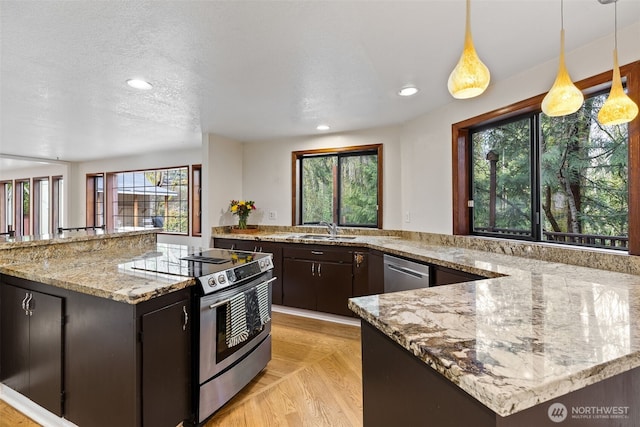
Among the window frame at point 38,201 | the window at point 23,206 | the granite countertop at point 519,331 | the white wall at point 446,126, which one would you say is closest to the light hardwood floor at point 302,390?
the granite countertop at point 519,331

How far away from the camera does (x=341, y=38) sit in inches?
67.3

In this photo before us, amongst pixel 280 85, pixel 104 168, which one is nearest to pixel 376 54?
pixel 280 85

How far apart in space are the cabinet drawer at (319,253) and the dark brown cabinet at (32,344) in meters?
2.15

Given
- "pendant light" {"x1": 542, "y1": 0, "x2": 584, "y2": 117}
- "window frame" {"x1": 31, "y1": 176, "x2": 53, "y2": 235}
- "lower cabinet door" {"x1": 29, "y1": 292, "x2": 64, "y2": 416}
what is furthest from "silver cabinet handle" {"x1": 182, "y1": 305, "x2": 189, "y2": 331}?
"window frame" {"x1": 31, "y1": 176, "x2": 53, "y2": 235}

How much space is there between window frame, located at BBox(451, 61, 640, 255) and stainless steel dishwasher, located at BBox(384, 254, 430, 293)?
64 cm

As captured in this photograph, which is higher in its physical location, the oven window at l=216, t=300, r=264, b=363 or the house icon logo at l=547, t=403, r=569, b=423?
the house icon logo at l=547, t=403, r=569, b=423

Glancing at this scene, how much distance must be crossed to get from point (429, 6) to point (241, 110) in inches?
79.0

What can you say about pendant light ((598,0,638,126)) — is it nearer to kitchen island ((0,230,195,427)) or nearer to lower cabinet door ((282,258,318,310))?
kitchen island ((0,230,195,427))

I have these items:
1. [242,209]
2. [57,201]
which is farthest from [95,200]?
[242,209]

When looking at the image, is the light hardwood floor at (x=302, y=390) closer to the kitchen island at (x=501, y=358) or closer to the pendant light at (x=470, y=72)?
the kitchen island at (x=501, y=358)

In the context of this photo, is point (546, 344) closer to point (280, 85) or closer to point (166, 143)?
point (280, 85)

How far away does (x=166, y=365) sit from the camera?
1521mm

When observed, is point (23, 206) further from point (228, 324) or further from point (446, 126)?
point (446, 126)

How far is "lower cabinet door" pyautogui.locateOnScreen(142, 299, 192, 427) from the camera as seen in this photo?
1424mm
